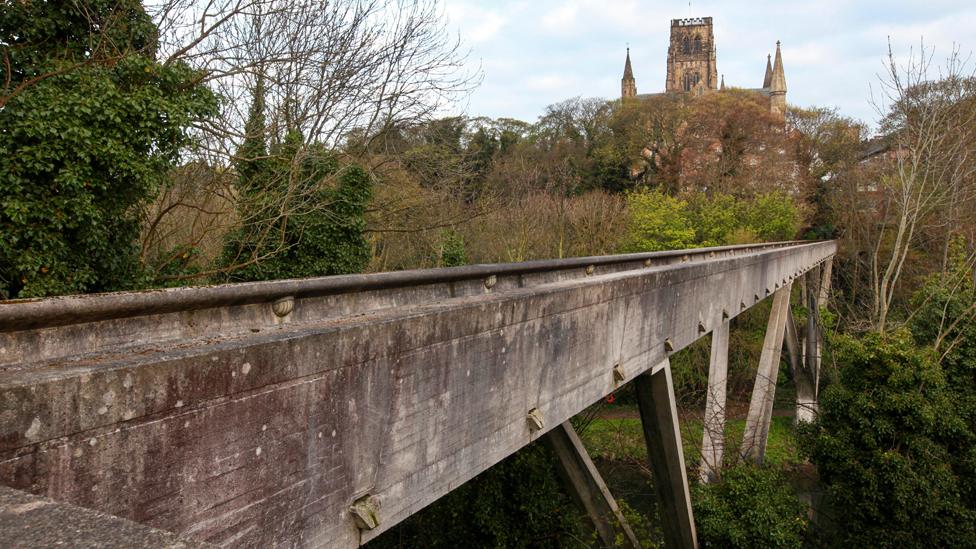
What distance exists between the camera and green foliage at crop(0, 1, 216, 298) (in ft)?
24.3

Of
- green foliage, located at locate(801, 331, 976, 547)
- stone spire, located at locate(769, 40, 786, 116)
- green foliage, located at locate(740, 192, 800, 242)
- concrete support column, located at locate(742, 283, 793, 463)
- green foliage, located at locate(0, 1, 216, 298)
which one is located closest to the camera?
green foliage, located at locate(0, 1, 216, 298)

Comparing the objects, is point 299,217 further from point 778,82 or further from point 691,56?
point 691,56

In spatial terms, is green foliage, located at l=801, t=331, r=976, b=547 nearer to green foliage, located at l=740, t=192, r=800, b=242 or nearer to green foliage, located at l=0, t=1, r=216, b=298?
green foliage, located at l=0, t=1, r=216, b=298

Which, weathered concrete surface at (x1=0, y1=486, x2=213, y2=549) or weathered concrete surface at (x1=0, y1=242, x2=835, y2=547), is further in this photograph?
weathered concrete surface at (x1=0, y1=242, x2=835, y2=547)

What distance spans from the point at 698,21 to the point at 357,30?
72978 millimetres

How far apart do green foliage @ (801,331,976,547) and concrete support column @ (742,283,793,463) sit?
144 centimetres

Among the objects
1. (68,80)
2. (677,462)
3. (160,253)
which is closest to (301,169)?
(160,253)

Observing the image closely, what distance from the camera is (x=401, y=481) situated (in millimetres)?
2830

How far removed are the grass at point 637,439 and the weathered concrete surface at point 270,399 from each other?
1330cm

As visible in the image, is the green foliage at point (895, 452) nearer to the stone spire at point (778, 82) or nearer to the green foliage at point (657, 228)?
the green foliage at point (657, 228)

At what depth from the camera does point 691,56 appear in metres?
74.9

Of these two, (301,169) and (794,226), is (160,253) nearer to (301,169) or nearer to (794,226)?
(301,169)

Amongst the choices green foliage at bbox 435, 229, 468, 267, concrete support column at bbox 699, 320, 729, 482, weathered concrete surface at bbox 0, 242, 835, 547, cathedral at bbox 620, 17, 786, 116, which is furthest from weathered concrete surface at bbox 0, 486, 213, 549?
cathedral at bbox 620, 17, 786, 116

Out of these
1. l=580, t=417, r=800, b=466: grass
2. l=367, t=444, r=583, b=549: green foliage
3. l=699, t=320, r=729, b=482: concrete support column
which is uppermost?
l=699, t=320, r=729, b=482: concrete support column
